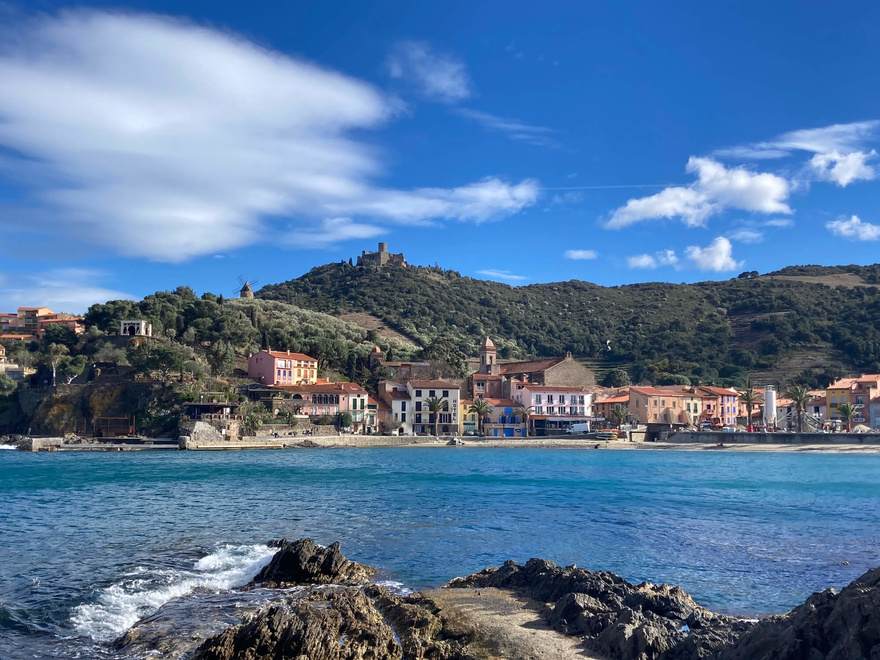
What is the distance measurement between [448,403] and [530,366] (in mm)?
16501

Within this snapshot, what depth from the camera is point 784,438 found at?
6581 centimetres

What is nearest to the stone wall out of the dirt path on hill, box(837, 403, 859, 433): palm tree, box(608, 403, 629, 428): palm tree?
box(608, 403, 629, 428): palm tree

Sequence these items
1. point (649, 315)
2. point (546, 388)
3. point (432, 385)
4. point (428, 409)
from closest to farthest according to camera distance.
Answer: point (428, 409) → point (432, 385) → point (546, 388) → point (649, 315)

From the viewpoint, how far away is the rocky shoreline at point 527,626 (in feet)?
25.9

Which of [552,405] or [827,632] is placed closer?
[827,632]

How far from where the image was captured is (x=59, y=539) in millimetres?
19781

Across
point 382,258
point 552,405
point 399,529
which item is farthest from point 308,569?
point 382,258

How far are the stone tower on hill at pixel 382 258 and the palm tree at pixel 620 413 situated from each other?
79721 millimetres

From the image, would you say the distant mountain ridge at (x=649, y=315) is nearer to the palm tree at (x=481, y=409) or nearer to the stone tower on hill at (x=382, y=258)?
the stone tower on hill at (x=382, y=258)

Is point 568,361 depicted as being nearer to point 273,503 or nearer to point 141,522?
point 273,503

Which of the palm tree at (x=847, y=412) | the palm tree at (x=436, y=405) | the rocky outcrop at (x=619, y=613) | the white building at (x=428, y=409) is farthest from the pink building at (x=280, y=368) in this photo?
the rocky outcrop at (x=619, y=613)

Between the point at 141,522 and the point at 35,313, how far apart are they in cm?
8849

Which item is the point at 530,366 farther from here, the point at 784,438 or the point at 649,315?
the point at 649,315

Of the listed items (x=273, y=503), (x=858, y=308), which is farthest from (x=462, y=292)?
(x=273, y=503)
